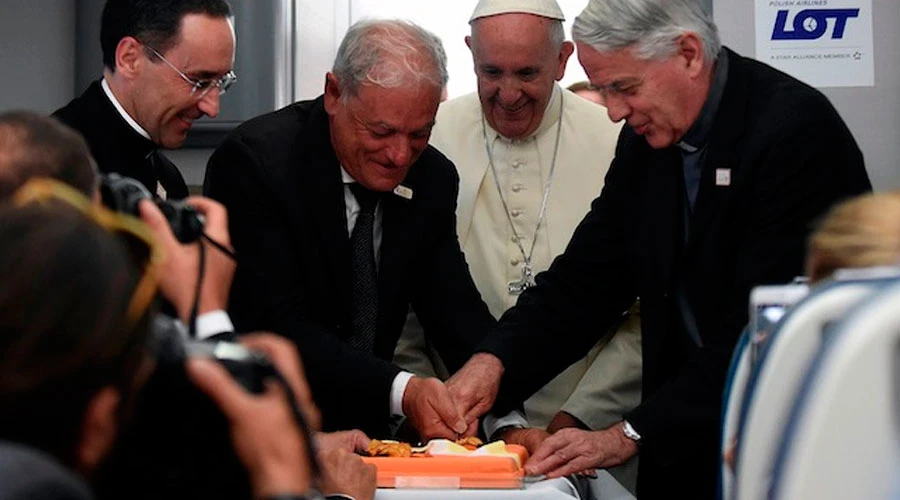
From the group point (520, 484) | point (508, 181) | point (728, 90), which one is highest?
point (728, 90)

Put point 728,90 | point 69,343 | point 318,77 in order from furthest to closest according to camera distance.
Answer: point 318,77, point 728,90, point 69,343

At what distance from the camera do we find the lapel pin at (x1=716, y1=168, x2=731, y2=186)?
341cm

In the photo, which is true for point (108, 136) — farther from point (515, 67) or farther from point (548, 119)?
point (548, 119)

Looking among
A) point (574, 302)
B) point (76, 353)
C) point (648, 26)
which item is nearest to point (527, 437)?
point (574, 302)

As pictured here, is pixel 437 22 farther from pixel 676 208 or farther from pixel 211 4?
pixel 676 208

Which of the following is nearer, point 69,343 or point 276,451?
point 69,343

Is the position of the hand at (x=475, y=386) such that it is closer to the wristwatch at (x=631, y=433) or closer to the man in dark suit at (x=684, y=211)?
the man in dark suit at (x=684, y=211)

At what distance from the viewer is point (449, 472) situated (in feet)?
9.97

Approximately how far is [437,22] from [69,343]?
4.64 m

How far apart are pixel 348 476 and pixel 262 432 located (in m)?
1.43

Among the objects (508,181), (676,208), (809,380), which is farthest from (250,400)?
(508,181)

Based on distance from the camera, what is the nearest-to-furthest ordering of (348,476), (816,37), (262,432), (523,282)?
(262,432)
(348,476)
(523,282)
(816,37)

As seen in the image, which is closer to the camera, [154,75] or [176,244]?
[176,244]

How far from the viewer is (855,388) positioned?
1452 mm
